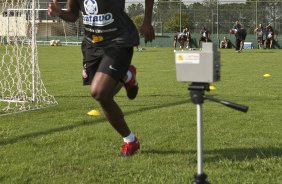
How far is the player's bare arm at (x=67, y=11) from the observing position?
4.70 metres

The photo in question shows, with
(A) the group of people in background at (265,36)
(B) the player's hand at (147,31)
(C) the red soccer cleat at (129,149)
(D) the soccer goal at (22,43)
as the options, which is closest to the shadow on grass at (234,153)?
(C) the red soccer cleat at (129,149)

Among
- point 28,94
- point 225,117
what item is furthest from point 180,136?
point 28,94

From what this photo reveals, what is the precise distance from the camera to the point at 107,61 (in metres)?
4.66

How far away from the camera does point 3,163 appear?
4.53 m

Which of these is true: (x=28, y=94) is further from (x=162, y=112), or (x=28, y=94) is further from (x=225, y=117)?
(x=225, y=117)

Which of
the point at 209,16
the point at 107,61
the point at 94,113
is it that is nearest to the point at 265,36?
the point at 209,16

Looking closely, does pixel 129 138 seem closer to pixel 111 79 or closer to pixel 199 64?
pixel 111 79

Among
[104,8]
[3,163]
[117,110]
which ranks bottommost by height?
[3,163]

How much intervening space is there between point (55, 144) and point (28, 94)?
473 centimetres

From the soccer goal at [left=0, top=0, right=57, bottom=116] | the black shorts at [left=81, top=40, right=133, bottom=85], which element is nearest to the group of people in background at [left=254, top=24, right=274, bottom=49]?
the soccer goal at [left=0, top=0, right=57, bottom=116]

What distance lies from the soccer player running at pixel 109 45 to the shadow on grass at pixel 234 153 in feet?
1.24

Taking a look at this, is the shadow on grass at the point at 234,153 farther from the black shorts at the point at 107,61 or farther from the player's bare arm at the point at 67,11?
the player's bare arm at the point at 67,11

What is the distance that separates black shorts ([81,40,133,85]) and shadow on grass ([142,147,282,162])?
870mm

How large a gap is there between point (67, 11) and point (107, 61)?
2.43ft
